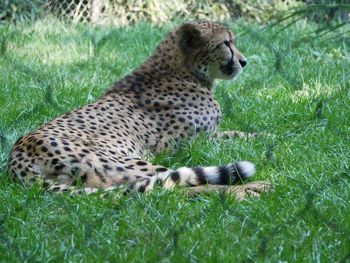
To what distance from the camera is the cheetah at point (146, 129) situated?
224cm

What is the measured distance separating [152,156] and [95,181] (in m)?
0.47

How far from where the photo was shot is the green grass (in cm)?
177

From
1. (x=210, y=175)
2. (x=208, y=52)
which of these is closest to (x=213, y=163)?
(x=210, y=175)

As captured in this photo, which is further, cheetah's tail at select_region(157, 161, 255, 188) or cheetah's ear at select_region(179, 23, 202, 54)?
cheetah's ear at select_region(179, 23, 202, 54)

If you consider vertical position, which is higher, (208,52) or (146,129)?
(208,52)

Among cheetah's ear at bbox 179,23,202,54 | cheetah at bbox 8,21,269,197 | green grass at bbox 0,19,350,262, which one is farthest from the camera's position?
cheetah's ear at bbox 179,23,202,54

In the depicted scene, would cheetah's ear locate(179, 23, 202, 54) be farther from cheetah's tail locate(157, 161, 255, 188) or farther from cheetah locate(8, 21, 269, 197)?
cheetah's tail locate(157, 161, 255, 188)

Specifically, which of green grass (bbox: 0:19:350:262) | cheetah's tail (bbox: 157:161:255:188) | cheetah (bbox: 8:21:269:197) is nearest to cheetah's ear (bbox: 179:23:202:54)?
cheetah (bbox: 8:21:269:197)

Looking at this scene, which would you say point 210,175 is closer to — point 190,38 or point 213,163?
point 213,163

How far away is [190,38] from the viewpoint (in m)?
3.05

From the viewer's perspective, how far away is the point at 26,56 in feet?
12.9

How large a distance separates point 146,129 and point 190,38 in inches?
18.4

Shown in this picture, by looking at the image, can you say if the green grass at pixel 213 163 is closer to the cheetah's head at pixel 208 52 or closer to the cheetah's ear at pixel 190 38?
the cheetah's head at pixel 208 52

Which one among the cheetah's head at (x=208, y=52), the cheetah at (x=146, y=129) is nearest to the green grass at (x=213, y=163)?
the cheetah at (x=146, y=129)
